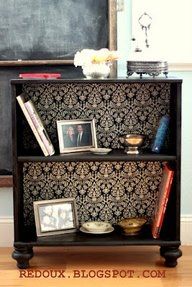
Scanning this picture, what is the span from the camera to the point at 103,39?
3.02m

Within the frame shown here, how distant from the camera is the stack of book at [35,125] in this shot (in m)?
2.78

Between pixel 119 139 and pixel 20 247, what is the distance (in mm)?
736

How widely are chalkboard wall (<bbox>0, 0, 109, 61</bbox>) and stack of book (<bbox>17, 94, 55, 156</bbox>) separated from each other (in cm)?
34

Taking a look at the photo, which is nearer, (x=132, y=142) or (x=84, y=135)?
(x=132, y=142)

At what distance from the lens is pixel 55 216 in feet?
9.65

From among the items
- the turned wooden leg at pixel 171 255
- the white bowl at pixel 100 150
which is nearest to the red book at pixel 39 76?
the white bowl at pixel 100 150

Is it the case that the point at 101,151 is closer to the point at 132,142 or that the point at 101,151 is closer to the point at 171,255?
the point at 132,142

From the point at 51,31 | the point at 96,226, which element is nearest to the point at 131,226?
the point at 96,226

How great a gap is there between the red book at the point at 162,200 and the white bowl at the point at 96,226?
240mm

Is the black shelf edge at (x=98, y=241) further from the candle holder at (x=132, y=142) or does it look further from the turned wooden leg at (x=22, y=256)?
the candle holder at (x=132, y=142)

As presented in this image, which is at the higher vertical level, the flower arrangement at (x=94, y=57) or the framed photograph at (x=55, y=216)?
the flower arrangement at (x=94, y=57)

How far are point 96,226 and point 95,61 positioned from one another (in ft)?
2.67

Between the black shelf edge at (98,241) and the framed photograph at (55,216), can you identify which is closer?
the black shelf edge at (98,241)

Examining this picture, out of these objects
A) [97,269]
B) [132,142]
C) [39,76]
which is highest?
[39,76]
